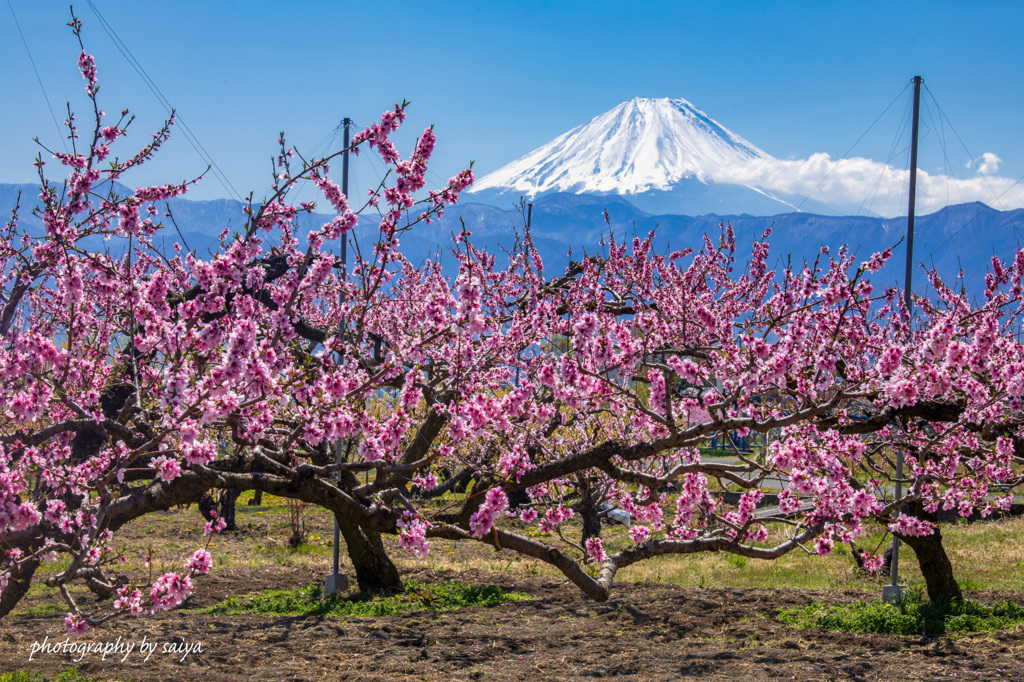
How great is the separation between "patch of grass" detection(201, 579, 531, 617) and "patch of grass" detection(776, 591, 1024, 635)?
408 centimetres

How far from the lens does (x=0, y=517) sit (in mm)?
4902

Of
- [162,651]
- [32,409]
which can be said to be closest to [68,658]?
[162,651]

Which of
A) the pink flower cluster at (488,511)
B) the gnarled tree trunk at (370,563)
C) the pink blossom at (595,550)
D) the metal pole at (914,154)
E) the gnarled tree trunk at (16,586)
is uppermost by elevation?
the metal pole at (914,154)

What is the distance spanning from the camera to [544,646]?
796cm

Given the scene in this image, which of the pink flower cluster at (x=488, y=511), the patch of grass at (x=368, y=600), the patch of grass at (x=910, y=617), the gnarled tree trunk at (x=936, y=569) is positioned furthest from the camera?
the patch of grass at (x=368, y=600)

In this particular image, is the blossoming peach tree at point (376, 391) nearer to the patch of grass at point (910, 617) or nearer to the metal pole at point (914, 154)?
the patch of grass at point (910, 617)

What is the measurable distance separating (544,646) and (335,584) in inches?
166

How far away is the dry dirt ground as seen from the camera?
6828 millimetres

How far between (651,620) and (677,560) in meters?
6.93

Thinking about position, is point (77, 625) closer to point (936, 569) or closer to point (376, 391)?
point (376, 391)

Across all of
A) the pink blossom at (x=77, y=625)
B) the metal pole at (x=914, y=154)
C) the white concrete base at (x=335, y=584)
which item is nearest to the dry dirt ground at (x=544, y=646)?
the white concrete base at (x=335, y=584)

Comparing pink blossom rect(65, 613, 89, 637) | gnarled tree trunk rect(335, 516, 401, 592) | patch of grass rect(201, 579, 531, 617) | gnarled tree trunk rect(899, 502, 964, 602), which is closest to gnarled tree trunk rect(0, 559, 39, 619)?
pink blossom rect(65, 613, 89, 637)

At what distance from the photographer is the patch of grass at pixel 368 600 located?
10055 mm

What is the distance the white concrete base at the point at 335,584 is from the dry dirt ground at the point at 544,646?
52.3 inches
